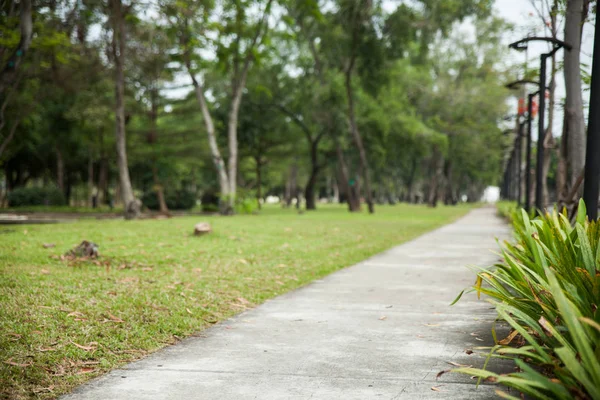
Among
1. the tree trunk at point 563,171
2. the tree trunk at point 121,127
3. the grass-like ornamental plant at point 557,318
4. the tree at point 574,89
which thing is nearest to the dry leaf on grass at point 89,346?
the grass-like ornamental plant at point 557,318

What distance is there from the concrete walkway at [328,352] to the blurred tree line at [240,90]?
1417cm

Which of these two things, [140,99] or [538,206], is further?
[140,99]

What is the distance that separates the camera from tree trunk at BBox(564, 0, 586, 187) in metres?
10.8

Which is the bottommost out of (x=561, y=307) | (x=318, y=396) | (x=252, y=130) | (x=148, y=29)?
(x=318, y=396)

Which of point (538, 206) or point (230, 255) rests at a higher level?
point (538, 206)

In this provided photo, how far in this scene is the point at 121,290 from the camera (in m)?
7.50

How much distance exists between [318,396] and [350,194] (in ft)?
117

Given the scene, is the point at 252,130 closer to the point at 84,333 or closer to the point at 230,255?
the point at 230,255

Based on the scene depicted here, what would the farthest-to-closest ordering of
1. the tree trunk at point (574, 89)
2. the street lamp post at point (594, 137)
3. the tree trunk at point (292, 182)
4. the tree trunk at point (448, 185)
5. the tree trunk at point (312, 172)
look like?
the tree trunk at point (448, 185)
the tree trunk at point (292, 182)
the tree trunk at point (312, 172)
the tree trunk at point (574, 89)
the street lamp post at point (594, 137)

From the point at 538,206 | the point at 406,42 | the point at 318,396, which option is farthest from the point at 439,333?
the point at 406,42

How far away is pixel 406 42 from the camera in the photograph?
32.8 metres

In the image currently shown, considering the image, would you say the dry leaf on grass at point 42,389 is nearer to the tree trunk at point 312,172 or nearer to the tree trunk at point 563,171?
the tree trunk at point 563,171

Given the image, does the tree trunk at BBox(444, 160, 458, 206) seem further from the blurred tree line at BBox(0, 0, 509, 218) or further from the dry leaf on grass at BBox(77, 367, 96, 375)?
the dry leaf on grass at BBox(77, 367, 96, 375)

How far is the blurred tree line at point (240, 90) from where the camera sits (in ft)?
86.5
